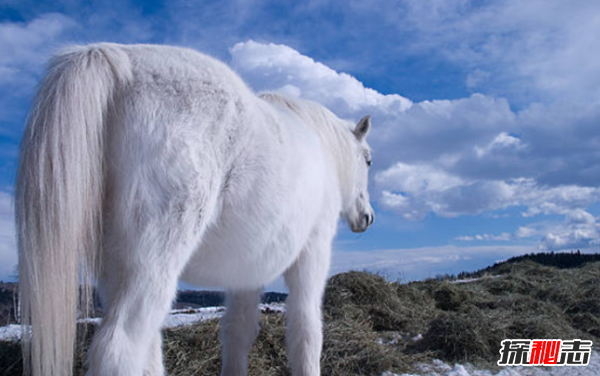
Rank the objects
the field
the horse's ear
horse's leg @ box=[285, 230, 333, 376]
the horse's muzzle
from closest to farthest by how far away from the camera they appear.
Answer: horse's leg @ box=[285, 230, 333, 376] → the field → the horse's ear → the horse's muzzle

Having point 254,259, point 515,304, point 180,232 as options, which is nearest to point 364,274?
point 515,304

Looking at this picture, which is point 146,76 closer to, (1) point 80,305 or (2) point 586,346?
(1) point 80,305

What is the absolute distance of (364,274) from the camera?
20.3ft

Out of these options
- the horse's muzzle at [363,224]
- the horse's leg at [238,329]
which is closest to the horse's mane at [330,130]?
the horse's muzzle at [363,224]

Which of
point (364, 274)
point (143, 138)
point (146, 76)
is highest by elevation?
point (146, 76)

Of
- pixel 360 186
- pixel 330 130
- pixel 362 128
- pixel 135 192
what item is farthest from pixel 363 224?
pixel 135 192

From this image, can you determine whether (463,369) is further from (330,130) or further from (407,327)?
(330,130)

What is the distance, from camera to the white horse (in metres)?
1.92

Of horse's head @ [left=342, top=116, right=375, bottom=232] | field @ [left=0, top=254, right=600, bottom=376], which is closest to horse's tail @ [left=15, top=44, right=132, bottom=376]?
field @ [left=0, top=254, right=600, bottom=376]

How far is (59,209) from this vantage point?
1918mm

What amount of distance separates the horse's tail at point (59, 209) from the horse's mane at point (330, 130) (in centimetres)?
159

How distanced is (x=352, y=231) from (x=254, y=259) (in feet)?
7.58

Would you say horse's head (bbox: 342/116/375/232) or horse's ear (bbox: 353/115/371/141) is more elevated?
horse's ear (bbox: 353/115/371/141)

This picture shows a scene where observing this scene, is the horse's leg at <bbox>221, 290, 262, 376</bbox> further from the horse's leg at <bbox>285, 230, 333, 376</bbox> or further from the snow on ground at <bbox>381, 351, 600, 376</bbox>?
the snow on ground at <bbox>381, 351, 600, 376</bbox>
